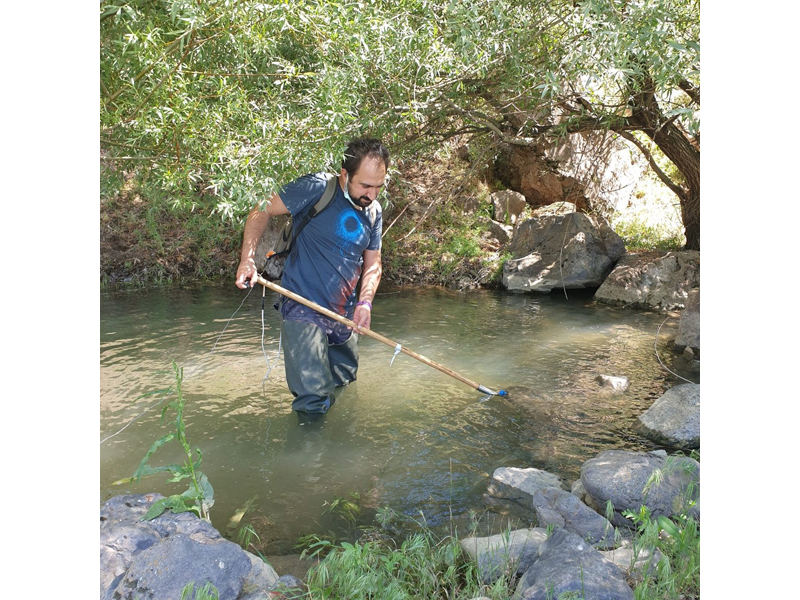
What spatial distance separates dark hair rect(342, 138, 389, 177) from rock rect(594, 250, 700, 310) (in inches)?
242

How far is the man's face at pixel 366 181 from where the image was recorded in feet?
14.5

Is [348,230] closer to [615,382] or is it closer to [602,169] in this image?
[615,382]

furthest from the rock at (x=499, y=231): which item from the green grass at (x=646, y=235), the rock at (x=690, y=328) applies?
the rock at (x=690, y=328)

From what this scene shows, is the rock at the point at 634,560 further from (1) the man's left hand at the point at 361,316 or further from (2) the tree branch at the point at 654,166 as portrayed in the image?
(2) the tree branch at the point at 654,166

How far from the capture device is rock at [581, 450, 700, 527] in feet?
10.8

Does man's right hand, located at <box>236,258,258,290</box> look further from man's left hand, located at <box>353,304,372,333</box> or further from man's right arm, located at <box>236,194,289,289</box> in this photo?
man's left hand, located at <box>353,304,372,333</box>

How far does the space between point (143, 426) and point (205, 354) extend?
6.79 feet

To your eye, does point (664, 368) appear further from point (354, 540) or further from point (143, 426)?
point (143, 426)

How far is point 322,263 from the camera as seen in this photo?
4.79 meters

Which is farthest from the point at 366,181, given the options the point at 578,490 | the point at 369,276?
the point at 578,490

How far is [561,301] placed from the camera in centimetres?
1004

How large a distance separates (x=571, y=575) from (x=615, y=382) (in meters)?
3.55

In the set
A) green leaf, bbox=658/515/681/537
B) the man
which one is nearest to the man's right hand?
the man

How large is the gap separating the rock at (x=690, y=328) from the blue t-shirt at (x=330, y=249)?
3.91m
